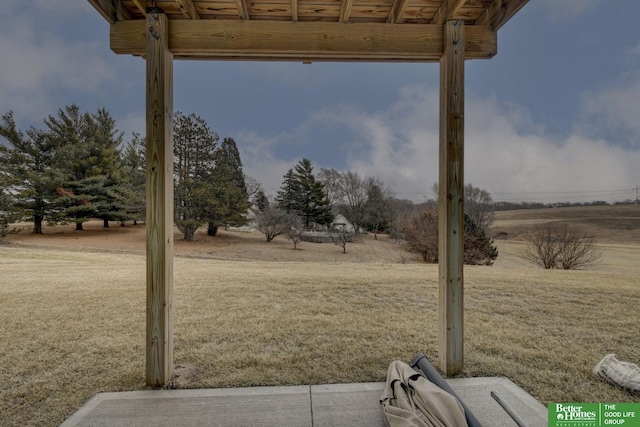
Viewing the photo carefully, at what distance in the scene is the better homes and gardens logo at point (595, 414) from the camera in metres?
1.43

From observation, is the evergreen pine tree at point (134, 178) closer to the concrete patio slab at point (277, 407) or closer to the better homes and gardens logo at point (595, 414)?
the concrete patio slab at point (277, 407)

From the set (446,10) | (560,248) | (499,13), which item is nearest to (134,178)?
(446,10)

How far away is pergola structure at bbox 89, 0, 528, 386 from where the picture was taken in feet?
5.21

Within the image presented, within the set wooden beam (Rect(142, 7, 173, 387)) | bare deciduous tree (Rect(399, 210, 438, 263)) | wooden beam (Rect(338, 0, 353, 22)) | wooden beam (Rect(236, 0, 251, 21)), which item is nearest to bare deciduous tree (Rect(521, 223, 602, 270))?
bare deciduous tree (Rect(399, 210, 438, 263))

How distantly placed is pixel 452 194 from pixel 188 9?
1.90m

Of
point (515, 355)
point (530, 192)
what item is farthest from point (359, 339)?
point (530, 192)

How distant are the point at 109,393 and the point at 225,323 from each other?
121 cm

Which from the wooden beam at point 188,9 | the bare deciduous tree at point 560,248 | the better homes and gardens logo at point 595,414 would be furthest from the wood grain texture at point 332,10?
the bare deciduous tree at point 560,248

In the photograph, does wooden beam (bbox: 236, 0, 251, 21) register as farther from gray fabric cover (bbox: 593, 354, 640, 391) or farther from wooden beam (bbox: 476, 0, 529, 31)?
gray fabric cover (bbox: 593, 354, 640, 391)

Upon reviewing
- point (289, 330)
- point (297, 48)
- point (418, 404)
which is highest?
point (297, 48)

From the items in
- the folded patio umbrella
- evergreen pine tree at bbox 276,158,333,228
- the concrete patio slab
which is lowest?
the concrete patio slab

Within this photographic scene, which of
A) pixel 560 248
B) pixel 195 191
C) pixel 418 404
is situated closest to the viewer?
pixel 418 404

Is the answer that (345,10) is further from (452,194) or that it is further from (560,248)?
(560,248)

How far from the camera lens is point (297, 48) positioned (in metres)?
1.72
